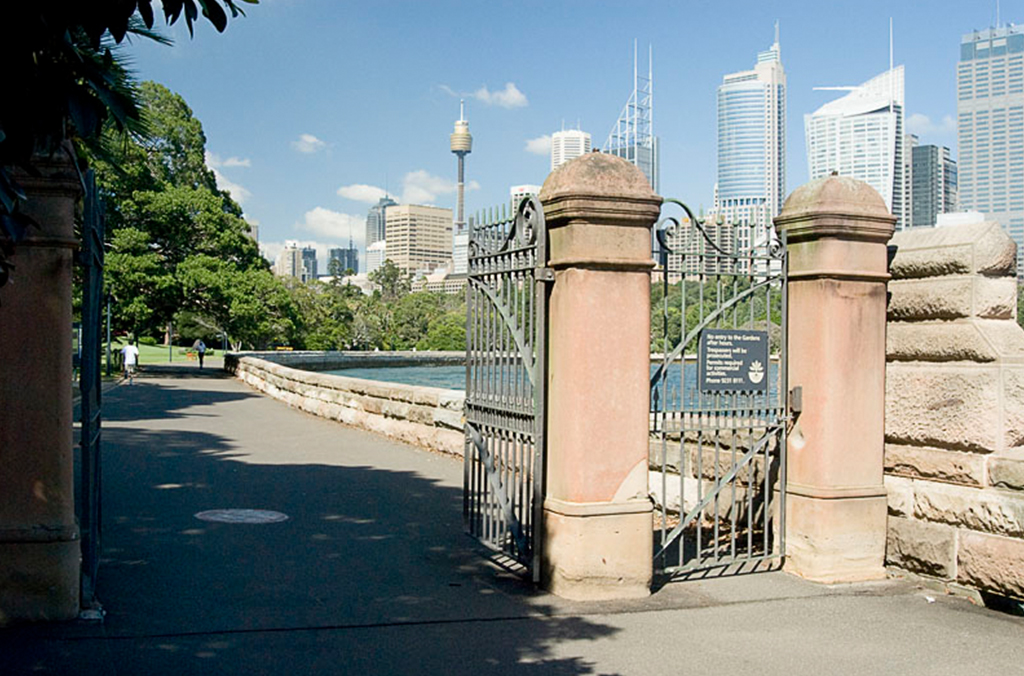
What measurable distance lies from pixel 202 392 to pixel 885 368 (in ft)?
80.2

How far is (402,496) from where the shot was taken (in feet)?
36.6

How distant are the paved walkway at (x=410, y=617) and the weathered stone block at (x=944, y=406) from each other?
3.68ft

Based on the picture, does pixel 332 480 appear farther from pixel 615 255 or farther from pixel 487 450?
pixel 615 255

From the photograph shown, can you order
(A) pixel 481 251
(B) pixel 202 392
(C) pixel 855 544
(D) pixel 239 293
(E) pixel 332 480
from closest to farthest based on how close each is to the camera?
(C) pixel 855 544 < (A) pixel 481 251 < (E) pixel 332 480 < (B) pixel 202 392 < (D) pixel 239 293

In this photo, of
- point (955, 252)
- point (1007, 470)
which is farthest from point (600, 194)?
point (1007, 470)

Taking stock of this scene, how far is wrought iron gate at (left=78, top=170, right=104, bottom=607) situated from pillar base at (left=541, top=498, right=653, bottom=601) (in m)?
2.99

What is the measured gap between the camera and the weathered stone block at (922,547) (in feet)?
23.8

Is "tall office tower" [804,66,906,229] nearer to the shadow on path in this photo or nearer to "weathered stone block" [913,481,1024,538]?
the shadow on path

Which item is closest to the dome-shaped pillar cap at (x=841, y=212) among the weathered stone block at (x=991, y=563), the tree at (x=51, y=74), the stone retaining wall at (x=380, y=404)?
the weathered stone block at (x=991, y=563)

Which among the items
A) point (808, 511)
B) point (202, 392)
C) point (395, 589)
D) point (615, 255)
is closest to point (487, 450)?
point (395, 589)

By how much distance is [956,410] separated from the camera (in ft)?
23.9

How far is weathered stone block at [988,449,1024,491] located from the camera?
6.78 metres

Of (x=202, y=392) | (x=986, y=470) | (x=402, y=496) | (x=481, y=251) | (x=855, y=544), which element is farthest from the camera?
(x=202, y=392)

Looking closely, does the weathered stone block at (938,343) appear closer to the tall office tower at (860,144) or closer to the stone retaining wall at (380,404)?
the stone retaining wall at (380,404)
